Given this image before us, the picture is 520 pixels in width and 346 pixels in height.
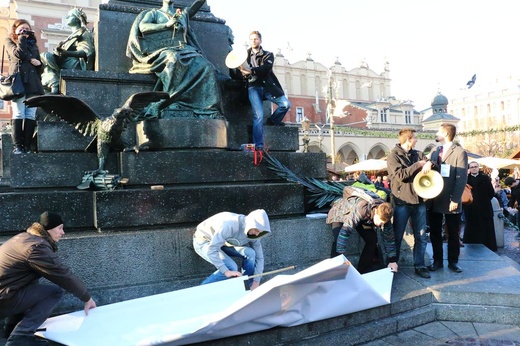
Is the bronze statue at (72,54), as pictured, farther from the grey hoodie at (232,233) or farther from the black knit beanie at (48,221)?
the black knit beanie at (48,221)

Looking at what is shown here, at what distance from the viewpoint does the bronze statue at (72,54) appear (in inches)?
274

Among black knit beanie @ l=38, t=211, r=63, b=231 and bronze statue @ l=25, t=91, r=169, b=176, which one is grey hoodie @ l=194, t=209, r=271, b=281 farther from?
bronze statue @ l=25, t=91, r=169, b=176

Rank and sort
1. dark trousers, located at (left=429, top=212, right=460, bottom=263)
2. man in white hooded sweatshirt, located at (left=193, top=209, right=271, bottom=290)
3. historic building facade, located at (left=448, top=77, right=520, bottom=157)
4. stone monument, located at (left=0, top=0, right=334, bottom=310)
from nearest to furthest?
man in white hooded sweatshirt, located at (left=193, top=209, right=271, bottom=290) < stone monument, located at (left=0, top=0, right=334, bottom=310) < dark trousers, located at (left=429, top=212, right=460, bottom=263) < historic building facade, located at (left=448, top=77, right=520, bottom=157)

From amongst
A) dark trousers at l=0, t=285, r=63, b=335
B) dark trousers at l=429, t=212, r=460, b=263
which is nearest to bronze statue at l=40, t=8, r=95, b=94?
dark trousers at l=0, t=285, r=63, b=335

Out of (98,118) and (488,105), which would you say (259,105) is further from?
(488,105)

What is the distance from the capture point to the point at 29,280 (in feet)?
11.6

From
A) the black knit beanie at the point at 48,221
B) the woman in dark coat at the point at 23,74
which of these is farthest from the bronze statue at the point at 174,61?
the black knit beanie at the point at 48,221

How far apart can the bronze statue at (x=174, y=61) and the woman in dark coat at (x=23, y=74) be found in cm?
126

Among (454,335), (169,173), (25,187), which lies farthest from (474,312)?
(25,187)

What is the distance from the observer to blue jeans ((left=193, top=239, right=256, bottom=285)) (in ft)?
14.7

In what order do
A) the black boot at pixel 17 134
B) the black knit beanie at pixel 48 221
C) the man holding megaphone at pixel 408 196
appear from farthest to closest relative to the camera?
the black boot at pixel 17 134, the man holding megaphone at pixel 408 196, the black knit beanie at pixel 48 221

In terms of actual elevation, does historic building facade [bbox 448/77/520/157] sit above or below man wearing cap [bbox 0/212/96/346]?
above

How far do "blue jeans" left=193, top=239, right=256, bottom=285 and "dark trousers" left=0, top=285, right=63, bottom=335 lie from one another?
136 cm

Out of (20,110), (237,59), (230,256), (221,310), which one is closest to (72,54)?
(20,110)
